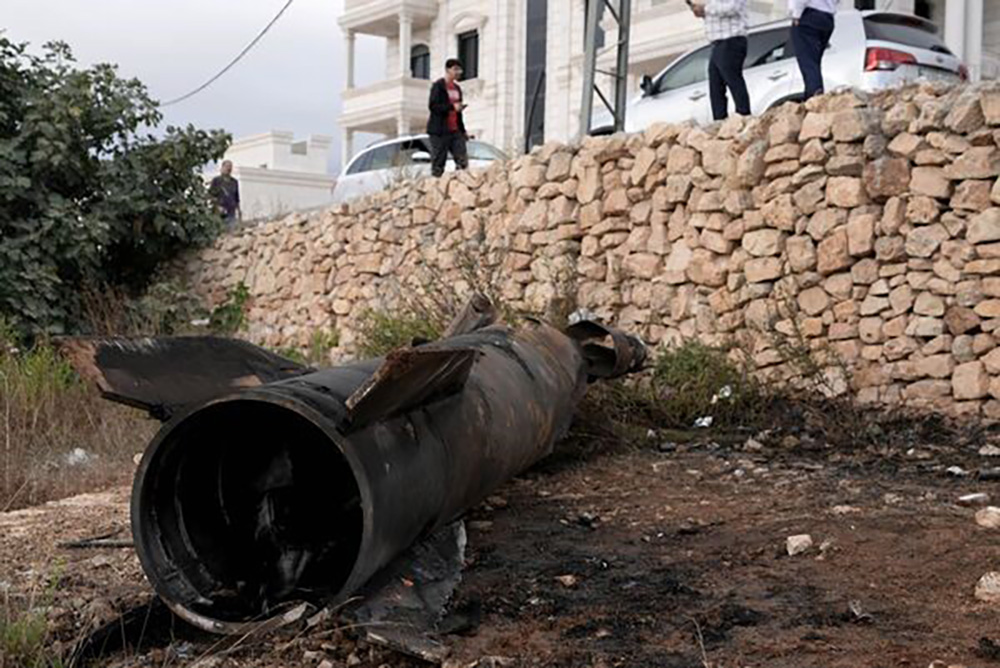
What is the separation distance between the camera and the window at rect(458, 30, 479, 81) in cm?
2955

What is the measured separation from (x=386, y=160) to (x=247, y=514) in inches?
512

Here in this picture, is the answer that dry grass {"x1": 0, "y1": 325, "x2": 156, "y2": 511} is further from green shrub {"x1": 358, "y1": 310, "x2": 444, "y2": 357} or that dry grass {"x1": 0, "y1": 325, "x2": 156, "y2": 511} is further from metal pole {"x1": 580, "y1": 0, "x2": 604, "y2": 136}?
metal pole {"x1": 580, "y1": 0, "x2": 604, "y2": 136}

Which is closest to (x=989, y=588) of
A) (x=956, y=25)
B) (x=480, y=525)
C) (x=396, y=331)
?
(x=480, y=525)

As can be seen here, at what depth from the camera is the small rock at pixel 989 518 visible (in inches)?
188

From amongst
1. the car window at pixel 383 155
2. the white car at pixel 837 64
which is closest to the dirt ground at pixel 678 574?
the white car at pixel 837 64

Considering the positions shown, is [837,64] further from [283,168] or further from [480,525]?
[283,168]

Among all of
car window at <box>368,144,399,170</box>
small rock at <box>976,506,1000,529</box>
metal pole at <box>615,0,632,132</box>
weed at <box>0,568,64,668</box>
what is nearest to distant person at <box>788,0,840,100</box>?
metal pole at <box>615,0,632,132</box>

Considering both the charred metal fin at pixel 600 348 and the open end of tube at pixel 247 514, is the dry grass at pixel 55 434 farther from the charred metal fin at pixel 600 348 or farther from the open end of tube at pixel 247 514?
the open end of tube at pixel 247 514

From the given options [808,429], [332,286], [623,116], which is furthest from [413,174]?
[808,429]

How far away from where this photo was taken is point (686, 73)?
39.2 ft

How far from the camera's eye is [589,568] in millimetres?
4562

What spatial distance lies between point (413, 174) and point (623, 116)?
2.83m

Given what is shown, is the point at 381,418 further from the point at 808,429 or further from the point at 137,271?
the point at 137,271

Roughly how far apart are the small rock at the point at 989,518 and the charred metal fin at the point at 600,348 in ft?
7.77
